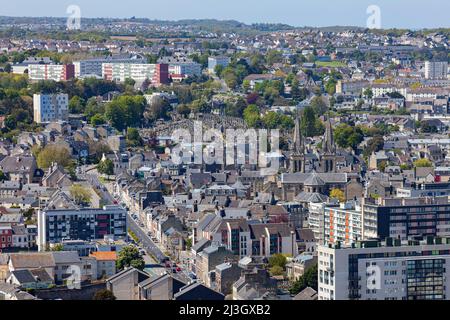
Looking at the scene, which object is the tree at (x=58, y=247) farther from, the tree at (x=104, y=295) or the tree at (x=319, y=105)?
the tree at (x=319, y=105)

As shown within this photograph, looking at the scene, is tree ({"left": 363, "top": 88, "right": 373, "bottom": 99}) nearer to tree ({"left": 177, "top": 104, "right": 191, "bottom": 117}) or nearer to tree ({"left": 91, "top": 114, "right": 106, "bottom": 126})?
tree ({"left": 177, "top": 104, "right": 191, "bottom": 117})

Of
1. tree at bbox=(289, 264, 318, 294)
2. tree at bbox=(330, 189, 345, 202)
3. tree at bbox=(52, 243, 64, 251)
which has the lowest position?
tree at bbox=(330, 189, 345, 202)

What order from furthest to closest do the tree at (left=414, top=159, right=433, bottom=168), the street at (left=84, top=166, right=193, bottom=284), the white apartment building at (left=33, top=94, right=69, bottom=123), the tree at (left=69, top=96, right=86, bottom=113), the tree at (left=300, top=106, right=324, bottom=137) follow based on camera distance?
the tree at (left=69, top=96, right=86, bottom=113) < the white apartment building at (left=33, top=94, right=69, bottom=123) < the tree at (left=300, top=106, right=324, bottom=137) < the tree at (left=414, top=159, right=433, bottom=168) < the street at (left=84, top=166, right=193, bottom=284)

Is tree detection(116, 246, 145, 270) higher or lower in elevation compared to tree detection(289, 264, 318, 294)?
lower

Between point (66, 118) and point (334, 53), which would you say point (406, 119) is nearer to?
point (66, 118)

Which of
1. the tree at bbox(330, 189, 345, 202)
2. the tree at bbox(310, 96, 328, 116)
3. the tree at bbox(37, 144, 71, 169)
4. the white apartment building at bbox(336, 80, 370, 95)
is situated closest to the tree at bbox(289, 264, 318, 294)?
the tree at bbox(330, 189, 345, 202)

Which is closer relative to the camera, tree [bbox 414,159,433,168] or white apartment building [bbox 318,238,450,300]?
white apartment building [bbox 318,238,450,300]
